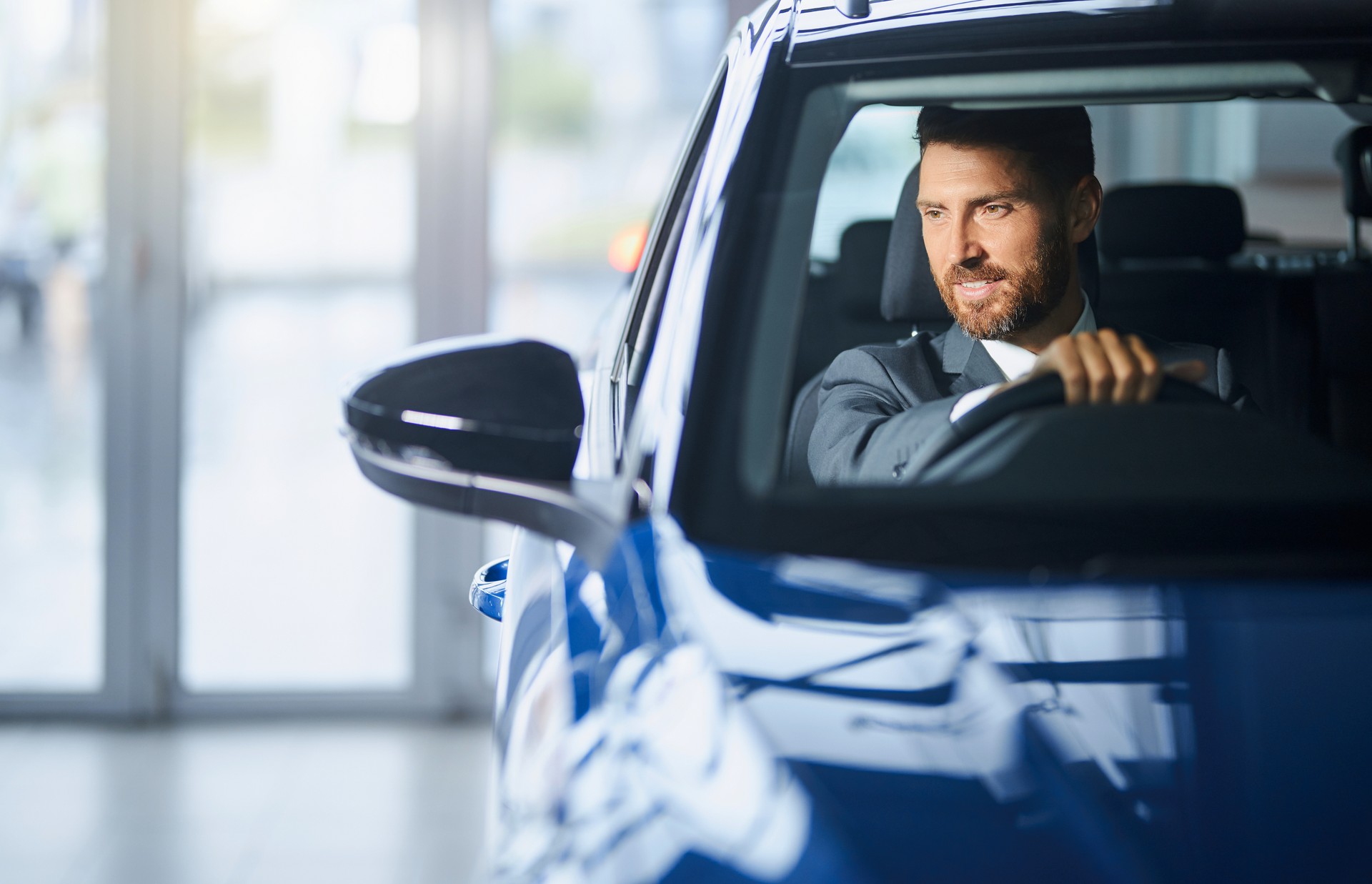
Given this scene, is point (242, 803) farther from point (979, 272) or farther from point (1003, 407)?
point (1003, 407)

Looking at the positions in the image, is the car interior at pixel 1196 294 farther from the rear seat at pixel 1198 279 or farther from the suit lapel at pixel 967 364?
the suit lapel at pixel 967 364

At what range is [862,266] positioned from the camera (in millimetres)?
2221

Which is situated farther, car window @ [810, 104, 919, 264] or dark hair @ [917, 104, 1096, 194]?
car window @ [810, 104, 919, 264]

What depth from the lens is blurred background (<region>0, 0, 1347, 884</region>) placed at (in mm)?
3658

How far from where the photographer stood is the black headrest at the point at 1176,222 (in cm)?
207

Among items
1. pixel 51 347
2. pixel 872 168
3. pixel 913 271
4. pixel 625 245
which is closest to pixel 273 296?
pixel 51 347

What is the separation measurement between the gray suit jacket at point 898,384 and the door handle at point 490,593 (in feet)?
1.35

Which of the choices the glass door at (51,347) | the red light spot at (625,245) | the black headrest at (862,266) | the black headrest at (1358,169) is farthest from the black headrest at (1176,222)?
the glass door at (51,347)

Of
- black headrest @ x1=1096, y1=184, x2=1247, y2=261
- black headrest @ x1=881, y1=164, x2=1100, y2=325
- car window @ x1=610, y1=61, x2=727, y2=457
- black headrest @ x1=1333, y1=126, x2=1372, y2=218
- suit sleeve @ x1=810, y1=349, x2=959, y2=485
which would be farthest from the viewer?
black headrest @ x1=1096, y1=184, x2=1247, y2=261

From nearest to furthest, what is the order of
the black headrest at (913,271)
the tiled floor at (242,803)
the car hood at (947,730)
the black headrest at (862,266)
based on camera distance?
the car hood at (947,730), the black headrest at (913,271), the black headrest at (862,266), the tiled floor at (242,803)

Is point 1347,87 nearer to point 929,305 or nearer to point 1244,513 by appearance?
point 929,305

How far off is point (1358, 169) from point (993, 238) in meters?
0.91

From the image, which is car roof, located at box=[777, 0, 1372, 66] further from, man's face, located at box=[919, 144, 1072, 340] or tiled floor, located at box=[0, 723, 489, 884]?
tiled floor, located at box=[0, 723, 489, 884]

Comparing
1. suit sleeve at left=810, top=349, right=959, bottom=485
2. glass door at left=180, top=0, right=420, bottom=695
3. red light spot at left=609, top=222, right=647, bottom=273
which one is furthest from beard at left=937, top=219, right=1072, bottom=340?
glass door at left=180, top=0, right=420, bottom=695
